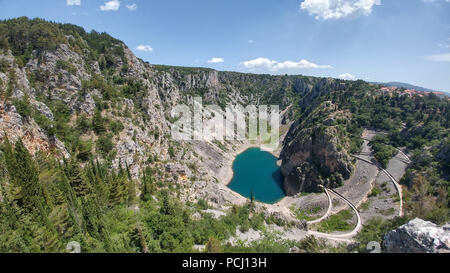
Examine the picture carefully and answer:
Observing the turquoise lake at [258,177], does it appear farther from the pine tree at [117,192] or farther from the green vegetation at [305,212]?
the pine tree at [117,192]

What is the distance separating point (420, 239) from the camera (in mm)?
12320

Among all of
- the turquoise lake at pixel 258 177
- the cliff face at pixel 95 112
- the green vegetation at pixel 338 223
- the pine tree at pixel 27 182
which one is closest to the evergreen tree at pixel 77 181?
the pine tree at pixel 27 182

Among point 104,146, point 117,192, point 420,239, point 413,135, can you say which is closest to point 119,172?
point 104,146

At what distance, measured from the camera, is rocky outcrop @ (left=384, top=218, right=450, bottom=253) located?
37.4ft

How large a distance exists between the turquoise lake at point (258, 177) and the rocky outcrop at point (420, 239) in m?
38.4

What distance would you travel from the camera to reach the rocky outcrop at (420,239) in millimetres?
11385

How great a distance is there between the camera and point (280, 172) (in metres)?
77.3

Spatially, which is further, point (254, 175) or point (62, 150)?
point (254, 175)

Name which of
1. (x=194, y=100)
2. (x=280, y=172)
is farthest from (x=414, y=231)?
(x=194, y=100)

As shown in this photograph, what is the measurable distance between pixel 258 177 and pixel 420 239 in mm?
61251

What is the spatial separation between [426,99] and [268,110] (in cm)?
9417

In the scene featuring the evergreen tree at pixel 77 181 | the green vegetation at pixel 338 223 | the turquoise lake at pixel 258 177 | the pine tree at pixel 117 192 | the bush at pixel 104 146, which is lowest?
the turquoise lake at pixel 258 177
